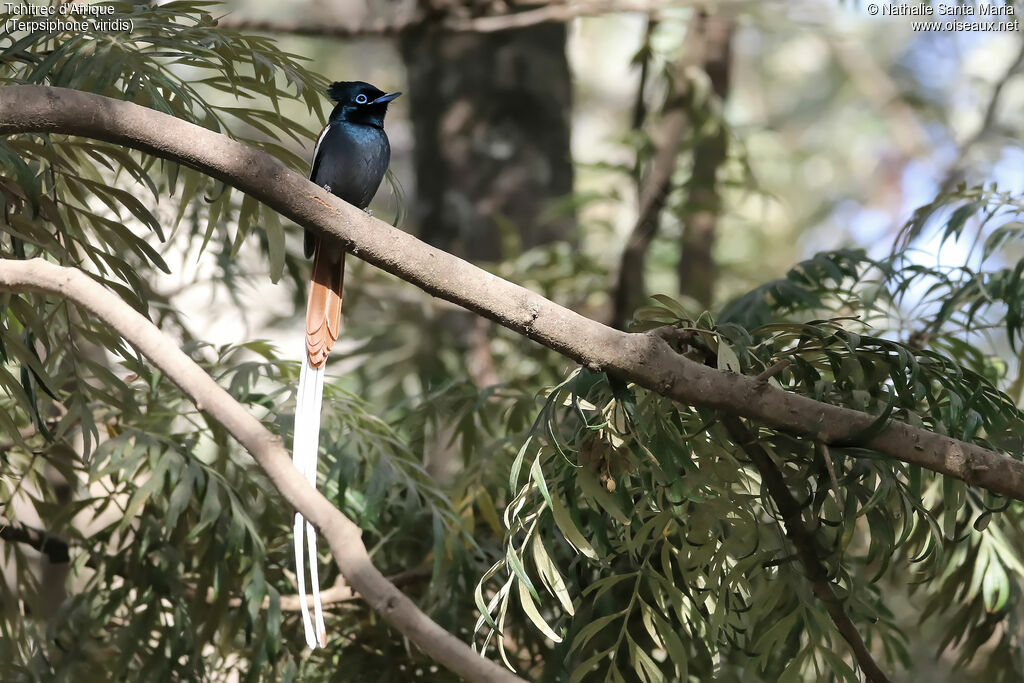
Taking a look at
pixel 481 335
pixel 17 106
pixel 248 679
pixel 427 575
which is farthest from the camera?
pixel 481 335

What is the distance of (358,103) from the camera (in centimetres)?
194

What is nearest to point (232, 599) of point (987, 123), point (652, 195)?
point (652, 195)

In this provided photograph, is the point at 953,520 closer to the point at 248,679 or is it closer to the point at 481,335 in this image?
the point at 248,679

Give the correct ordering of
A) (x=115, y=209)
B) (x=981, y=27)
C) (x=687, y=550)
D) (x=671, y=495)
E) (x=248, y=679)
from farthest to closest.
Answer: (x=981, y=27) < (x=248, y=679) < (x=115, y=209) < (x=687, y=550) < (x=671, y=495)

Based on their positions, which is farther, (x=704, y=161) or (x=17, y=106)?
(x=704, y=161)

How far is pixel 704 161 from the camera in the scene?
3.40 metres

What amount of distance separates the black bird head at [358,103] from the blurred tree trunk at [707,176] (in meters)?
1.46

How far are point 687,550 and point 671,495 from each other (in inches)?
6.4

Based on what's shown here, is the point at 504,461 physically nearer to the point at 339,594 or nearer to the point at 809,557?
the point at 339,594

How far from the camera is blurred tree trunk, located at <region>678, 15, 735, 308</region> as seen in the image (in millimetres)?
3285

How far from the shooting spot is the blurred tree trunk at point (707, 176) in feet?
10.8

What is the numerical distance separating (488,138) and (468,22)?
0.54 meters

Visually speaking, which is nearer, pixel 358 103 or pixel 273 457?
pixel 273 457

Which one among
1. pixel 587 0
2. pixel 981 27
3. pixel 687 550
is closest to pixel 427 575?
pixel 687 550
